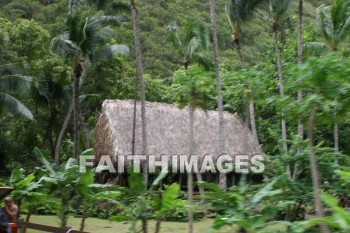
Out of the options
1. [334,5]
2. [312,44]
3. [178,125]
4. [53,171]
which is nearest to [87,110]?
[178,125]

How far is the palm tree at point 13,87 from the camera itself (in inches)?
715

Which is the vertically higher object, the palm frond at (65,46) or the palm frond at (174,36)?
the palm frond at (174,36)

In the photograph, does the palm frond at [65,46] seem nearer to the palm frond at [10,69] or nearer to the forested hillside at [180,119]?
the forested hillside at [180,119]

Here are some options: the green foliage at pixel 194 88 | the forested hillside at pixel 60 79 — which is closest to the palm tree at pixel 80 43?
the forested hillside at pixel 60 79

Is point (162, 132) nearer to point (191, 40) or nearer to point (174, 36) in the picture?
point (174, 36)

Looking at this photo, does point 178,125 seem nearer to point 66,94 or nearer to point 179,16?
point 66,94

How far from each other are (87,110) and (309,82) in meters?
20.1

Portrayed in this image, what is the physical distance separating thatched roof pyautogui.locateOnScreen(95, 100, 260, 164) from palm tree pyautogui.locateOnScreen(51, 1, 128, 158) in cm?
375

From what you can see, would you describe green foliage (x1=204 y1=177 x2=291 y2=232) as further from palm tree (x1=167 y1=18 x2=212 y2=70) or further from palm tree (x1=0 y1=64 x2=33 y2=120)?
palm tree (x1=167 y1=18 x2=212 y2=70)

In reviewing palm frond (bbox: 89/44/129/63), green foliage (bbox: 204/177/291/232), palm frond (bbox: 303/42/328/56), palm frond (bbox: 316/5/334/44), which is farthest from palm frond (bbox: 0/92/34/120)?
green foliage (bbox: 204/177/291/232)

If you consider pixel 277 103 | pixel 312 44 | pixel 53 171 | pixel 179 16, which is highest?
pixel 179 16

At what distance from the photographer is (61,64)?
21594 mm

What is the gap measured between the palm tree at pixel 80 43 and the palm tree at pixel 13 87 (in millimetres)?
2121

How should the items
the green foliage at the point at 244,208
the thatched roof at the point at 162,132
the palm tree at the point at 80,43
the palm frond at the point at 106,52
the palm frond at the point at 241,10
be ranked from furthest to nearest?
the thatched roof at the point at 162,132
the palm frond at the point at 241,10
the palm frond at the point at 106,52
the palm tree at the point at 80,43
the green foliage at the point at 244,208
